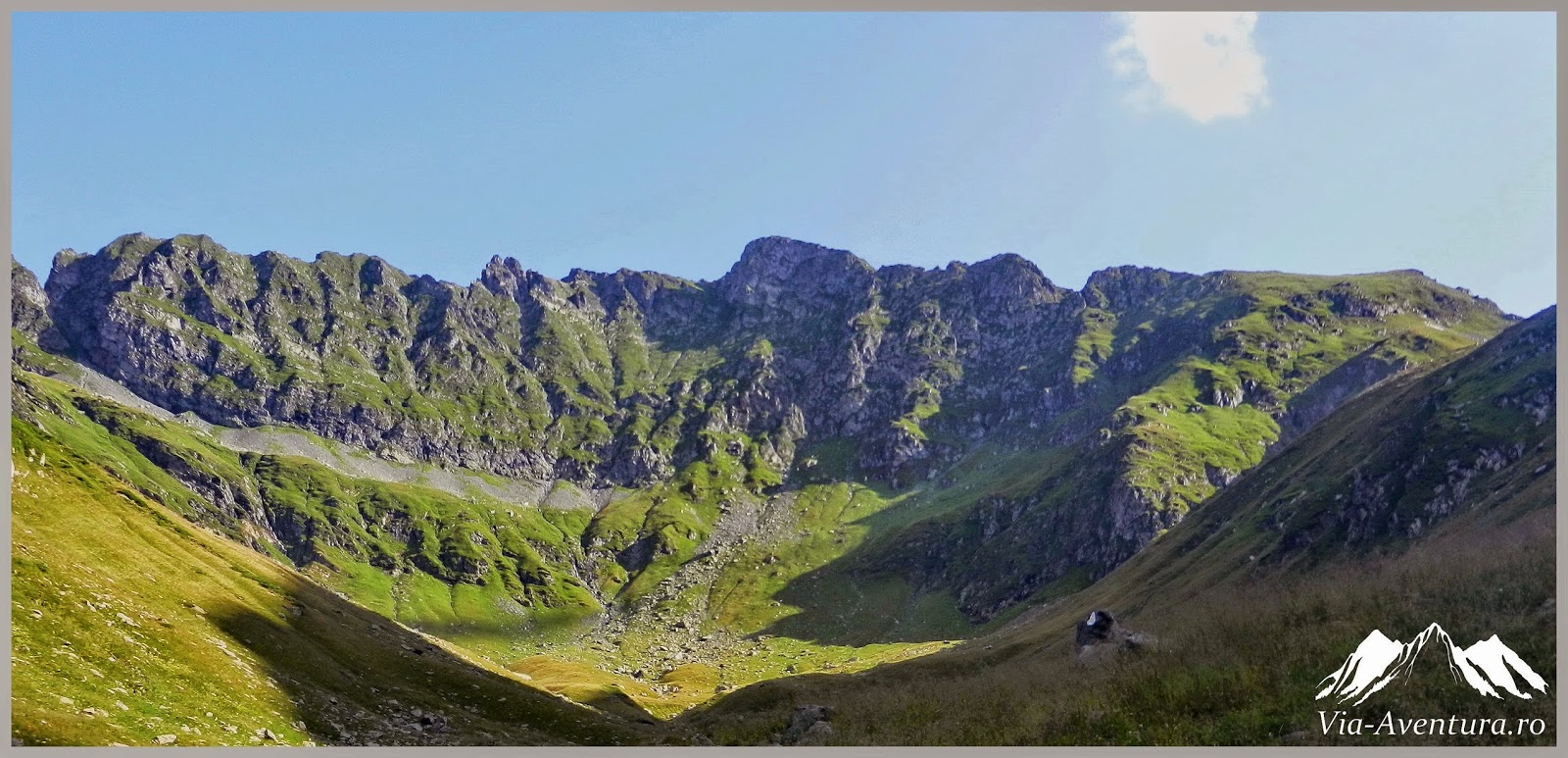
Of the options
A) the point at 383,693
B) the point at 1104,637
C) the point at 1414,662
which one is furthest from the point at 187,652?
the point at 1104,637

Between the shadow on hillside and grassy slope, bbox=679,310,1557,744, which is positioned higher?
grassy slope, bbox=679,310,1557,744

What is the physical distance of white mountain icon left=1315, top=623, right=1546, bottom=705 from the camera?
22047 mm

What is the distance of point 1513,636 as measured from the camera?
24109 mm

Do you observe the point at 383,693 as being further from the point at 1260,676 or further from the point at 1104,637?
the point at 1104,637

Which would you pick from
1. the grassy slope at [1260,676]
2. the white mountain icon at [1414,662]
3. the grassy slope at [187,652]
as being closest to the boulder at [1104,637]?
the grassy slope at [1260,676]

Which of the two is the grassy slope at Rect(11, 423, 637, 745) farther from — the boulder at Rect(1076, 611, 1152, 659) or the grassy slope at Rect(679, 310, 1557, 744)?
the boulder at Rect(1076, 611, 1152, 659)

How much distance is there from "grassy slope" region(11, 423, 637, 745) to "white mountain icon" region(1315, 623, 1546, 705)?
3593cm

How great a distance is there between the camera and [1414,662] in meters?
23.8

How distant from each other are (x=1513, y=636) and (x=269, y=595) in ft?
219

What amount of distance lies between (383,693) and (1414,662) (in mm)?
47888

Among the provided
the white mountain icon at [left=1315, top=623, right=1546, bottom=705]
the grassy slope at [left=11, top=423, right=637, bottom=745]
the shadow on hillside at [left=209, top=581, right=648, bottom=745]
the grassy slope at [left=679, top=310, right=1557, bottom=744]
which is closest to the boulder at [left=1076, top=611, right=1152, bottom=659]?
the grassy slope at [left=679, top=310, right=1557, bottom=744]

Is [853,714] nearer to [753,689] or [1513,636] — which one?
[753,689]

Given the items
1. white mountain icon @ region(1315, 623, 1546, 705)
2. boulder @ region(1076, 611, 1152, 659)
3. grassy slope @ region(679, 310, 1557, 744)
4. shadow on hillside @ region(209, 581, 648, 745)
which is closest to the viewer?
white mountain icon @ region(1315, 623, 1546, 705)

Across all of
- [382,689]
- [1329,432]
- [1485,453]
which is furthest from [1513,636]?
[1329,432]
